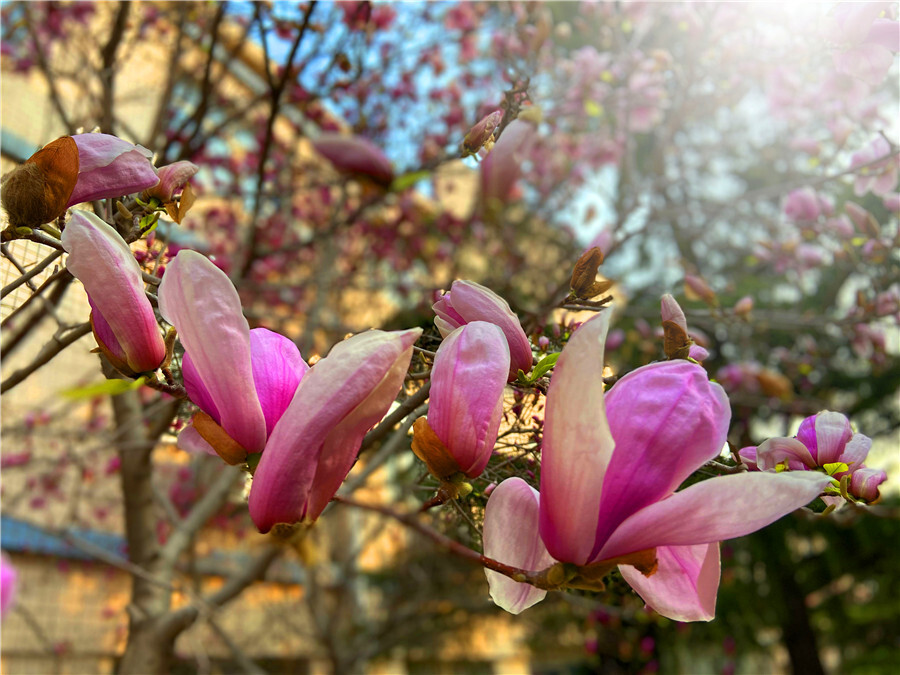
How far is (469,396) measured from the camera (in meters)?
0.39

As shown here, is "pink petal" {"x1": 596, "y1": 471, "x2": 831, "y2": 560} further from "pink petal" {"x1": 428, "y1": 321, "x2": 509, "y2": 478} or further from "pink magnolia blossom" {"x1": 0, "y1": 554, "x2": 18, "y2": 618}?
"pink magnolia blossom" {"x1": 0, "y1": 554, "x2": 18, "y2": 618}

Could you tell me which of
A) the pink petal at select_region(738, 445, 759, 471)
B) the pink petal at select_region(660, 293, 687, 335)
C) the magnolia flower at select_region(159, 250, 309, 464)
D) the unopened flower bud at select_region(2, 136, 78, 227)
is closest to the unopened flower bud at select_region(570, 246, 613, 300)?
the pink petal at select_region(660, 293, 687, 335)

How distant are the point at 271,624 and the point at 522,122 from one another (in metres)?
4.29

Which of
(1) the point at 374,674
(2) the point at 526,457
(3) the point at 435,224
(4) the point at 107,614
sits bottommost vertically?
(1) the point at 374,674

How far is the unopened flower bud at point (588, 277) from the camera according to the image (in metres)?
0.57

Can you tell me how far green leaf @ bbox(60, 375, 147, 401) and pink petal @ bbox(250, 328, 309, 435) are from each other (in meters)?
0.07

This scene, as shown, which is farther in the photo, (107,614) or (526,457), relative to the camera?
(107,614)

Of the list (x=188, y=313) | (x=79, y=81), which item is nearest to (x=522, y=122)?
(x=188, y=313)

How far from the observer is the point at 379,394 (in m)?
0.36

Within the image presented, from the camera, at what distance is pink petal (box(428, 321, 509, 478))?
1.28 feet

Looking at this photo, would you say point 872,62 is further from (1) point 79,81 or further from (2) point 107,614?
(2) point 107,614

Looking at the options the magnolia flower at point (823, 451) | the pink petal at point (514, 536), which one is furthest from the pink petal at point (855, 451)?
the pink petal at point (514, 536)

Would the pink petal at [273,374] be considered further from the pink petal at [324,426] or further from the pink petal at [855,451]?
the pink petal at [855,451]

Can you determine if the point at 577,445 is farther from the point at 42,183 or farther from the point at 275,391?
the point at 42,183
